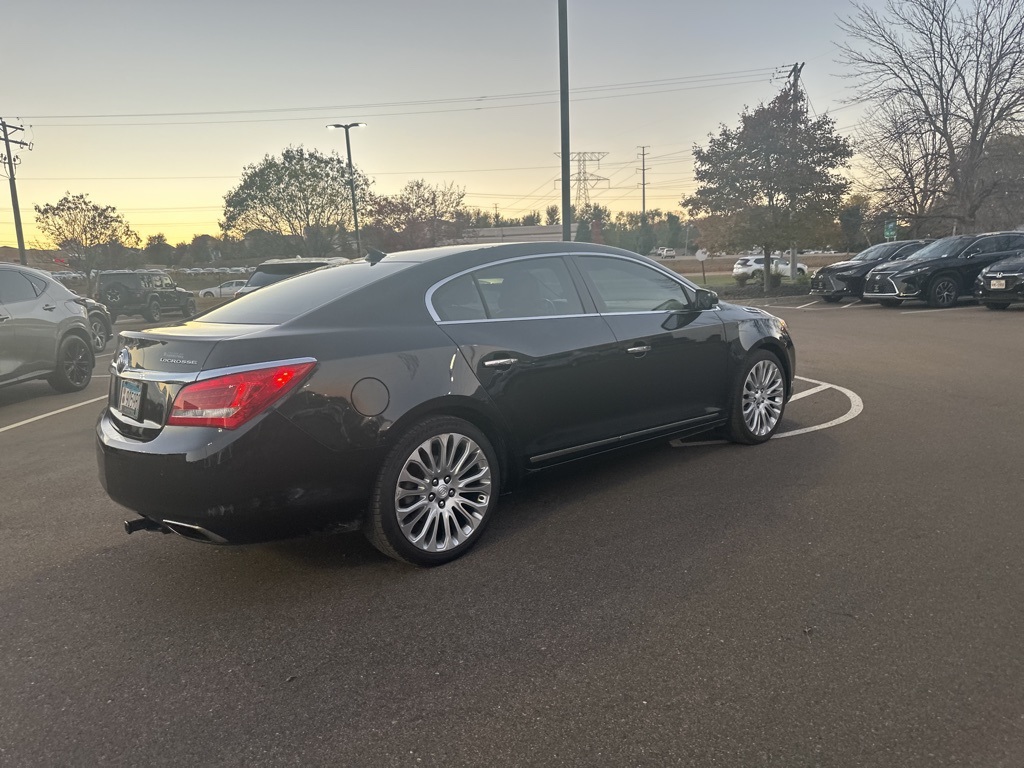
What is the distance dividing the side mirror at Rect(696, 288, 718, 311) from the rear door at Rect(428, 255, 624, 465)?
3.43 feet

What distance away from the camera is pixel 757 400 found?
18.4 feet

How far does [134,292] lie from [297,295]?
22376mm

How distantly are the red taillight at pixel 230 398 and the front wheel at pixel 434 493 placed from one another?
62 centimetres

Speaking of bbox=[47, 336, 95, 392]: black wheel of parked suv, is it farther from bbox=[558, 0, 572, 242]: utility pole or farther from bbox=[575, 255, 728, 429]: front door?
bbox=[558, 0, 572, 242]: utility pole

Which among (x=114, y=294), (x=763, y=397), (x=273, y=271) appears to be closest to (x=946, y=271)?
(x=763, y=397)

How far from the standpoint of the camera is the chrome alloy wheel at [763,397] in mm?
5543

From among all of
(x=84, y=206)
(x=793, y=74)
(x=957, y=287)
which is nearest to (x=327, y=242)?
(x=84, y=206)

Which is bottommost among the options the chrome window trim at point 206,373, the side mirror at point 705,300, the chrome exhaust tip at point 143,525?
the chrome exhaust tip at point 143,525

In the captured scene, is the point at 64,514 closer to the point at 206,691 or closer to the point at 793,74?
the point at 206,691

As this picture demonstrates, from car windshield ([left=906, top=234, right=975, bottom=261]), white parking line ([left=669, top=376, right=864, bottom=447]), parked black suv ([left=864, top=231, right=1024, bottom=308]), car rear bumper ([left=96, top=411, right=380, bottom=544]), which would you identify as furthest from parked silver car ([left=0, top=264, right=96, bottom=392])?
car windshield ([left=906, top=234, right=975, bottom=261])

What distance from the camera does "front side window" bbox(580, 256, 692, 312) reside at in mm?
4703

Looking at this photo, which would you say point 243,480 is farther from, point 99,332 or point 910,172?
point 910,172

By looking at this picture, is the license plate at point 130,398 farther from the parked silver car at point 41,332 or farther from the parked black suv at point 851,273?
the parked black suv at point 851,273

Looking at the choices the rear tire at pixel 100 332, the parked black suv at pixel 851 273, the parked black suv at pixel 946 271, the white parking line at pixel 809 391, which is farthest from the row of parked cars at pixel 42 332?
the parked black suv at pixel 851 273
